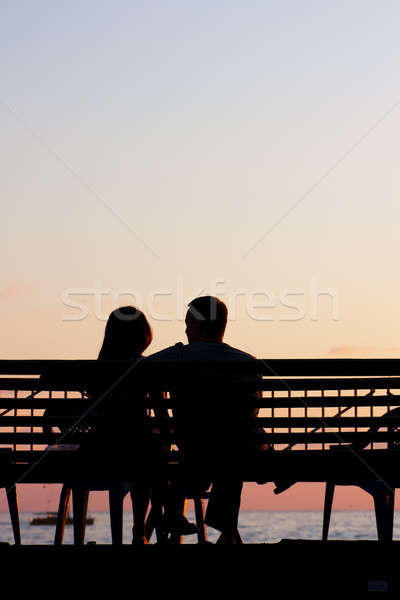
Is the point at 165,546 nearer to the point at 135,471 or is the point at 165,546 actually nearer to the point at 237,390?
the point at 135,471

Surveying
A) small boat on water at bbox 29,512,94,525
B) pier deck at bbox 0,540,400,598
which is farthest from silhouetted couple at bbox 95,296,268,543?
small boat on water at bbox 29,512,94,525

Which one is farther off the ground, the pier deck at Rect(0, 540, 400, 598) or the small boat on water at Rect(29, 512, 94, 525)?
the pier deck at Rect(0, 540, 400, 598)

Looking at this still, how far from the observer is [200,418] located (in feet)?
18.0

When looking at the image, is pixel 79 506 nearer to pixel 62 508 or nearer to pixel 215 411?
pixel 62 508

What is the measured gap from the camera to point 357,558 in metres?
5.33

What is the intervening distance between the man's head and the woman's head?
0.34m

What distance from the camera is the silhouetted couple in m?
5.47

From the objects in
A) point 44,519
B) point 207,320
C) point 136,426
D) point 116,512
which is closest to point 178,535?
point 116,512

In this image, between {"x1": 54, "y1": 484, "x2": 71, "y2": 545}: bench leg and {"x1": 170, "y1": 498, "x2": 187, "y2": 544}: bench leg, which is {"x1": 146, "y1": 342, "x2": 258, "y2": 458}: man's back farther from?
{"x1": 54, "y1": 484, "x2": 71, "y2": 545}: bench leg

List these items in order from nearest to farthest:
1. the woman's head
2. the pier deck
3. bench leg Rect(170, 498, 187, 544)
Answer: the pier deck → bench leg Rect(170, 498, 187, 544) → the woman's head

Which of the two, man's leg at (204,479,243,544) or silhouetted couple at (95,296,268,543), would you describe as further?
man's leg at (204,479,243,544)

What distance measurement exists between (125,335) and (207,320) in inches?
22.1

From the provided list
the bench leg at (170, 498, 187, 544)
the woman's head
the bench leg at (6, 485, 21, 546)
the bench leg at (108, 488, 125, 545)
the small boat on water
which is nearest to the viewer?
the bench leg at (170, 498, 187, 544)

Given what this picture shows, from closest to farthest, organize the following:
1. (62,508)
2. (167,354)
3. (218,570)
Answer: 1. (218,570)
2. (167,354)
3. (62,508)
